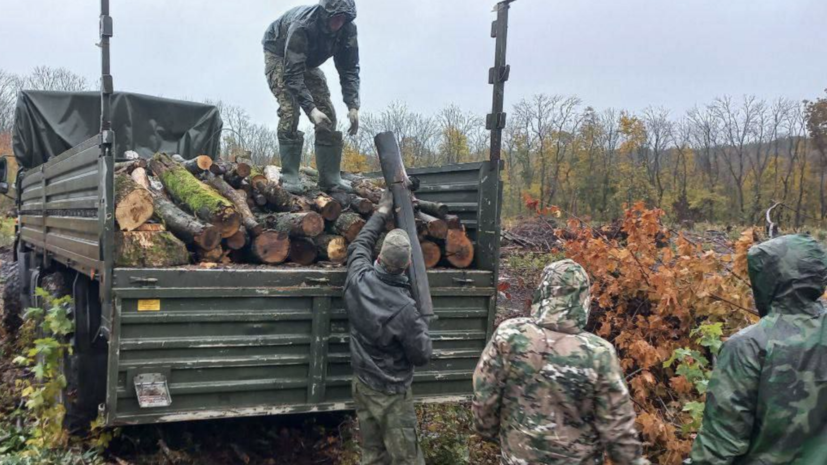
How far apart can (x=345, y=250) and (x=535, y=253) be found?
9625 mm

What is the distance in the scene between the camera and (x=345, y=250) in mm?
4418

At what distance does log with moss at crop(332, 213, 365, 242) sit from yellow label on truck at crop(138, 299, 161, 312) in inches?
54.8

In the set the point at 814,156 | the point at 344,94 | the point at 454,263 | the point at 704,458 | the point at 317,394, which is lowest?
the point at 317,394

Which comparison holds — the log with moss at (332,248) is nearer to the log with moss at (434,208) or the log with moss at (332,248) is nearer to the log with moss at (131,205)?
the log with moss at (434,208)

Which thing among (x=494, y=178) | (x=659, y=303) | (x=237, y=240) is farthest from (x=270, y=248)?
(x=659, y=303)

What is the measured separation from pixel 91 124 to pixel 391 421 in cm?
552

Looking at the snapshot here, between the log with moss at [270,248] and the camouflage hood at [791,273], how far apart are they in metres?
2.82

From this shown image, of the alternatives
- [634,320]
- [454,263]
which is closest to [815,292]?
[454,263]

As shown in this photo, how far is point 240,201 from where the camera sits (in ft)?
15.2

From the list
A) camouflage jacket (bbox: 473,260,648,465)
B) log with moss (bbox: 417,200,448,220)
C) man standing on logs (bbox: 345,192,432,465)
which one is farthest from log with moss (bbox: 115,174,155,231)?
camouflage jacket (bbox: 473,260,648,465)

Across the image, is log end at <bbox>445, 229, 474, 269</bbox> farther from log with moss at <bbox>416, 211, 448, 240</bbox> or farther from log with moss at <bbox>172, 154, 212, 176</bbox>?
log with moss at <bbox>172, 154, 212, 176</bbox>

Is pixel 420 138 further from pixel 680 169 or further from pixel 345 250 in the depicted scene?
pixel 345 250

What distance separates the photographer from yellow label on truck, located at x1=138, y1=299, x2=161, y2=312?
342 centimetres

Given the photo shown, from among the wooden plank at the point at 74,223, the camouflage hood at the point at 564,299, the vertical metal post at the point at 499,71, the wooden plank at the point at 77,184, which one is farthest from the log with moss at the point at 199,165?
the camouflage hood at the point at 564,299
